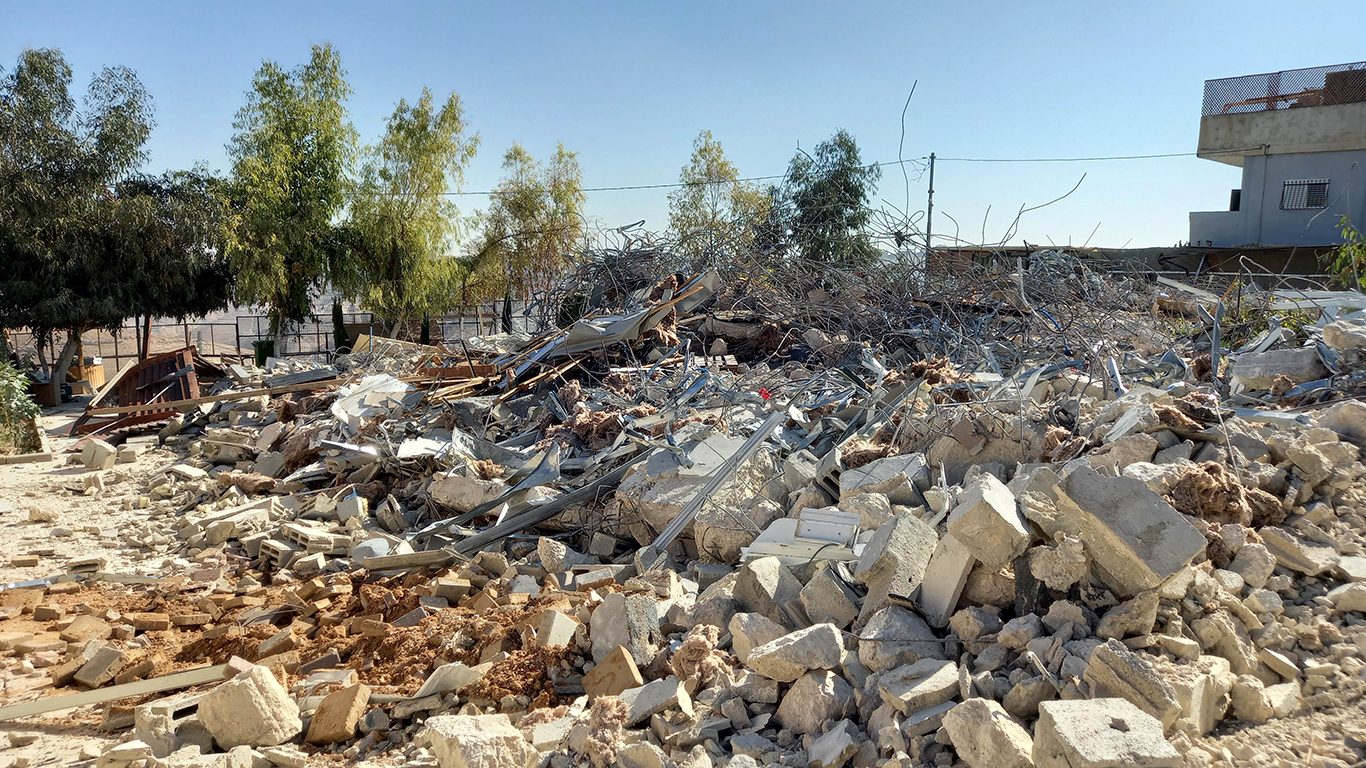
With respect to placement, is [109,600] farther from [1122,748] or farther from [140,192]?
[140,192]

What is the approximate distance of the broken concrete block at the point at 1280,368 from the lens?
5277 mm

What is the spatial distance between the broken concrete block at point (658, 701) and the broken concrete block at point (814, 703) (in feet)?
1.12

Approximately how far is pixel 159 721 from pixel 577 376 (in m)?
5.92

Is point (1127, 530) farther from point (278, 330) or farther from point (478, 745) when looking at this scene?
point (278, 330)

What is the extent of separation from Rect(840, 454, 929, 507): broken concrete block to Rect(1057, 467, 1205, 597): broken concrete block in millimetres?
1523

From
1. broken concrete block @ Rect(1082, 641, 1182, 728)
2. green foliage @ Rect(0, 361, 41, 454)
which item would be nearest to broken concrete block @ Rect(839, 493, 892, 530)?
broken concrete block @ Rect(1082, 641, 1182, 728)

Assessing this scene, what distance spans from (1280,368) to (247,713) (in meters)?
6.24

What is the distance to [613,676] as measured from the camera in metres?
3.35

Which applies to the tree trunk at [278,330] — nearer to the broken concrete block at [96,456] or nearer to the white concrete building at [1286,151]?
the broken concrete block at [96,456]

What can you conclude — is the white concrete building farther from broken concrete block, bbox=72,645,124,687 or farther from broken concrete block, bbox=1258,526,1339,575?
broken concrete block, bbox=72,645,124,687

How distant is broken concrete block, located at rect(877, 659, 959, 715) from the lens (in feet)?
8.48

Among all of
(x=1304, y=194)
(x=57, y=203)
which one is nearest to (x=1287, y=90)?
(x=1304, y=194)

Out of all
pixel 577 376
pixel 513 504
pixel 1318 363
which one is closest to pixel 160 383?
pixel 577 376

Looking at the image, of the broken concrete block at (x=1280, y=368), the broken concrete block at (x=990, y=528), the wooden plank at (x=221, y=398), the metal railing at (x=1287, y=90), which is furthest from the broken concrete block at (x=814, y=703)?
the metal railing at (x=1287, y=90)
